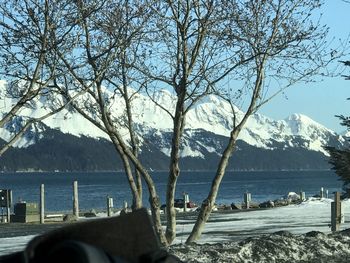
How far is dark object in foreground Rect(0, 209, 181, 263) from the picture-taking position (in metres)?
1.95

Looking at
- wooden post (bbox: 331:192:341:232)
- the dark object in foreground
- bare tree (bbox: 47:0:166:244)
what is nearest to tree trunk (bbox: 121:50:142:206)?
bare tree (bbox: 47:0:166:244)

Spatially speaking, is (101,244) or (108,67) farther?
(108,67)

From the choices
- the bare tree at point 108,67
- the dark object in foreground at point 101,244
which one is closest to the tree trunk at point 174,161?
the bare tree at point 108,67

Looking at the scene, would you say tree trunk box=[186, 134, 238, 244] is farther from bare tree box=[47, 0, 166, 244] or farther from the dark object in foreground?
the dark object in foreground

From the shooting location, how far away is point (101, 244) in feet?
7.14

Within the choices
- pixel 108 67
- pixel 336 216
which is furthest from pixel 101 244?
pixel 336 216

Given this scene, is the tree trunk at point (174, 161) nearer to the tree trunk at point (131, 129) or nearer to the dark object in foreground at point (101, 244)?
the tree trunk at point (131, 129)

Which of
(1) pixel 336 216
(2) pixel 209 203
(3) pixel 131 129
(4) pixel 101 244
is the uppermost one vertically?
(3) pixel 131 129

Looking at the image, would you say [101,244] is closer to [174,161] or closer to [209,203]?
[174,161]

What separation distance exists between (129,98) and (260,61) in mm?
2372

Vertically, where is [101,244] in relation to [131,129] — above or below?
below

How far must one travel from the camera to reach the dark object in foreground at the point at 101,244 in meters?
1.95

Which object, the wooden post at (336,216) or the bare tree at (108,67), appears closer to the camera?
the bare tree at (108,67)

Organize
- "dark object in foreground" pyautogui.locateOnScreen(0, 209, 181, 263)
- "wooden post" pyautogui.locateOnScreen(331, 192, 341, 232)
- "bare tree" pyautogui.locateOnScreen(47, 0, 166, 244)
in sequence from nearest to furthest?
"dark object in foreground" pyautogui.locateOnScreen(0, 209, 181, 263)
"bare tree" pyautogui.locateOnScreen(47, 0, 166, 244)
"wooden post" pyautogui.locateOnScreen(331, 192, 341, 232)
